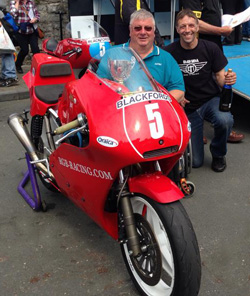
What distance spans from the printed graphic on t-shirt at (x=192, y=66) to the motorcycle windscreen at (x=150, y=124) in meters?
1.87

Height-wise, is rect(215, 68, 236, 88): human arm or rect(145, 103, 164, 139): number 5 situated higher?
rect(145, 103, 164, 139): number 5

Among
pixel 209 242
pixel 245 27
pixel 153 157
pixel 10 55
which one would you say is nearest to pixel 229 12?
pixel 245 27

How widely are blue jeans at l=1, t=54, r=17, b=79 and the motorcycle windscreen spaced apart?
518cm

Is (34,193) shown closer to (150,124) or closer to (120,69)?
(120,69)

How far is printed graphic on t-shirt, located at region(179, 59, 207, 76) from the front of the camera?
154 inches

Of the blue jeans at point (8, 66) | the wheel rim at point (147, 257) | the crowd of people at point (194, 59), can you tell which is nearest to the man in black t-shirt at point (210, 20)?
the crowd of people at point (194, 59)

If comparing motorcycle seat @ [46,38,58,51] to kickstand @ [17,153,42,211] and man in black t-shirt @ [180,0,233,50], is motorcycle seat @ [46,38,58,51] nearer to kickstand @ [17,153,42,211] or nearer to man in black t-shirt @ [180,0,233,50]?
man in black t-shirt @ [180,0,233,50]

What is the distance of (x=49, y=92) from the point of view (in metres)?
3.25

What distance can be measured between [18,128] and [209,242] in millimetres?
1620

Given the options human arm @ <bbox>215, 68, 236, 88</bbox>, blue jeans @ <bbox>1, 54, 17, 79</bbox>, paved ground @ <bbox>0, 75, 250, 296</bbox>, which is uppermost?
human arm @ <bbox>215, 68, 236, 88</bbox>

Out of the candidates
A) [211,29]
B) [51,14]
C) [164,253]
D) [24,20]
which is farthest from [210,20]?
[51,14]

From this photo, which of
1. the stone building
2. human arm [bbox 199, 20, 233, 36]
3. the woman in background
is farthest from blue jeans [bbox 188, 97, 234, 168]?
the stone building

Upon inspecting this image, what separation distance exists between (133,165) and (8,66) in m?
5.20

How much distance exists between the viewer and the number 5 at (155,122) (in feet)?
6.66
